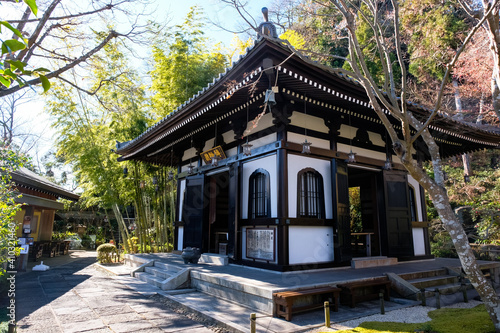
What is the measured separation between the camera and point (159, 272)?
A: 7012 mm

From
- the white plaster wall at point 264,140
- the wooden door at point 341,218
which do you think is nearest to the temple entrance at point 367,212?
the wooden door at point 341,218

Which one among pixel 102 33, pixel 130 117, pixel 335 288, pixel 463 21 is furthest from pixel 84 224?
pixel 463 21

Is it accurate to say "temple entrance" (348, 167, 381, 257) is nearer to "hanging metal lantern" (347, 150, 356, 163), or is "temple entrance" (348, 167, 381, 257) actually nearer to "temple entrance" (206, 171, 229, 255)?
"hanging metal lantern" (347, 150, 356, 163)

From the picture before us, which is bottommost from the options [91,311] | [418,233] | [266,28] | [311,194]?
[91,311]

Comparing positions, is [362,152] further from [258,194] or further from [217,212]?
[217,212]

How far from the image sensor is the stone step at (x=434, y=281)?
5.53 metres

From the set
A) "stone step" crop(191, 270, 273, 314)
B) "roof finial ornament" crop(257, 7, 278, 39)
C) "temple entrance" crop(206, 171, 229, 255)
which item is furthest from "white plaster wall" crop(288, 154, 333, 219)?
"temple entrance" crop(206, 171, 229, 255)

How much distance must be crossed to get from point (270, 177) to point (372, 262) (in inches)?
121

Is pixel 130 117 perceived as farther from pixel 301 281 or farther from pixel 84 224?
pixel 84 224

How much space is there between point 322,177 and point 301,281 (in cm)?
246

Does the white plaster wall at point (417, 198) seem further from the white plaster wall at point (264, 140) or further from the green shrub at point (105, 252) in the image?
the green shrub at point (105, 252)

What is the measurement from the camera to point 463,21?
11.9 m

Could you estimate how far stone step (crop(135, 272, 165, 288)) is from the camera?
6417mm

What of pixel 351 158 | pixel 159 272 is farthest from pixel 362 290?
pixel 159 272
